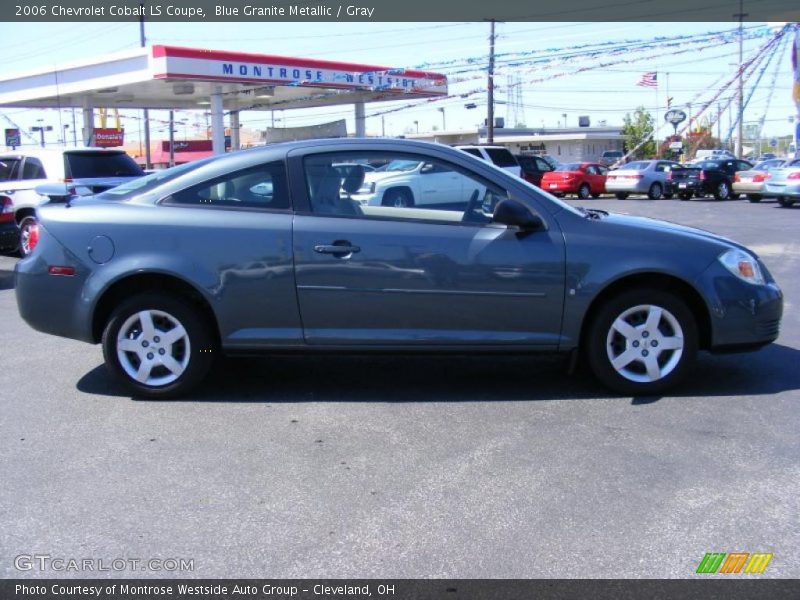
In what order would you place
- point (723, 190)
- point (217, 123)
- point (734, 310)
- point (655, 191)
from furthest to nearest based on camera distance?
point (655, 191), point (723, 190), point (217, 123), point (734, 310)

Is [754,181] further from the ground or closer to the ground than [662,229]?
further from the ground

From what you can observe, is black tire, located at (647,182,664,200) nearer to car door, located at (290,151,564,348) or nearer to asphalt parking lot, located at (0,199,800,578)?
asphalt parking lot, located at (0,199,800,578)

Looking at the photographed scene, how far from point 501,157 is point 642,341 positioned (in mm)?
19272

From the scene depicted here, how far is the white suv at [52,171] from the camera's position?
1299 cm

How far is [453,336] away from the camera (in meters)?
5.22

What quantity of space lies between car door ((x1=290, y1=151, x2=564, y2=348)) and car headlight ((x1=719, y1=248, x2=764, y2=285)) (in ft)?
3.78

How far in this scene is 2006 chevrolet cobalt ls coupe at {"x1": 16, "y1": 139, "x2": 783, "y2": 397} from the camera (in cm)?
516

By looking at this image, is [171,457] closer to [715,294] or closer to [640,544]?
[640,544]

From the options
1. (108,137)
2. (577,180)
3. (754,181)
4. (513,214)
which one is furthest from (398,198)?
(108,137)

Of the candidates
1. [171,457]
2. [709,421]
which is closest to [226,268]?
[171,457]

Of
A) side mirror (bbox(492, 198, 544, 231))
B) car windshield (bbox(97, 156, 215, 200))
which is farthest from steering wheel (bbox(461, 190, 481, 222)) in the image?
car windshield (bbox(97, 156, 215, 200))

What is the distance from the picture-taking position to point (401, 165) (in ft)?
17.7
